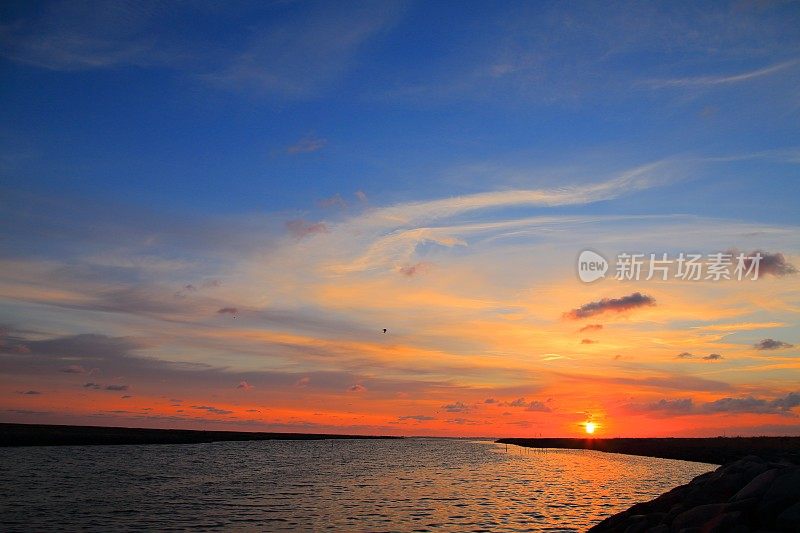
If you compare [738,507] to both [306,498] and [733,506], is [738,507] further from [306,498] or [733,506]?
[306,498]

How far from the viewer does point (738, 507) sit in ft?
58.4

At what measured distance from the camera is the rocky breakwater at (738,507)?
16.5 meters

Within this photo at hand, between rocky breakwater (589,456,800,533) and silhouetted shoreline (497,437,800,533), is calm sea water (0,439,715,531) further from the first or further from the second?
rocky breakwater (589,456,800,533)

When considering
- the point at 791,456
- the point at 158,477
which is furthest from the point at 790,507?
the point at 158,477

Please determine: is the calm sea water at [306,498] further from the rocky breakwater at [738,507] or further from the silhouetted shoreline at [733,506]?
the rocky breakwater at [738,507]

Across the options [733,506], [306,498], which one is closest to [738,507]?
[733,506]

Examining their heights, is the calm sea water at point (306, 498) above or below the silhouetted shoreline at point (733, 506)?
below

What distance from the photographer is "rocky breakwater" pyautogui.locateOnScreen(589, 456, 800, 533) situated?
1647 cm

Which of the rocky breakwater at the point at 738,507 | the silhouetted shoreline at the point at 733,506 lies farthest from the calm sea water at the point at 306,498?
the rocky breakwater at the point at 738,507

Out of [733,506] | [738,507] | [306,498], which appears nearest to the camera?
[738,507]

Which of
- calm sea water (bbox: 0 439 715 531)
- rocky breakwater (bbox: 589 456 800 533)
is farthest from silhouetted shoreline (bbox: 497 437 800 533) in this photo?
calm sea water (bbox: 0 439 715 531)

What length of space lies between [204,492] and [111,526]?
56.9 ft

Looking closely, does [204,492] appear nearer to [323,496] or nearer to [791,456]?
[323,496]

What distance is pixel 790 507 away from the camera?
15.8 meters
